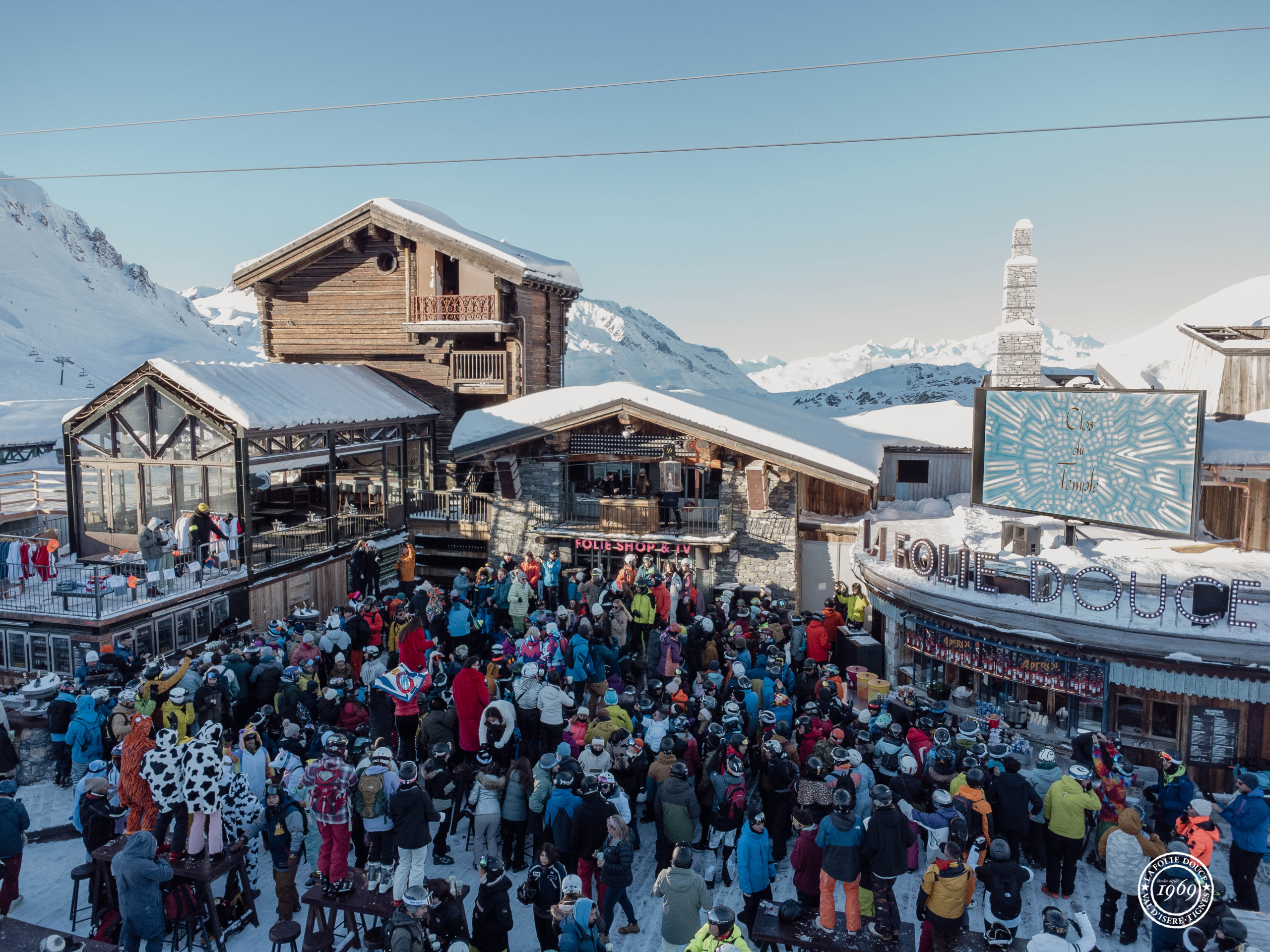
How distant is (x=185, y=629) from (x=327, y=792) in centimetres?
1035

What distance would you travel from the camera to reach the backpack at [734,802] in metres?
9.41

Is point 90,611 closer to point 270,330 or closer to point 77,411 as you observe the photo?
point 77,411

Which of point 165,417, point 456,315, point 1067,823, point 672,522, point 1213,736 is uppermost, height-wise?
point 456,315

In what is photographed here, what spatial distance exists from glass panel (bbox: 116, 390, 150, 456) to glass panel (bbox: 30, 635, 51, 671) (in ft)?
16.6

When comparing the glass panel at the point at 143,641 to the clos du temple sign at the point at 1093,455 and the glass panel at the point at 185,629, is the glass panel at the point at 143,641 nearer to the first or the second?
the glass panel at the point at 185,629

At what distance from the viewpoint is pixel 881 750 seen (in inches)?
399

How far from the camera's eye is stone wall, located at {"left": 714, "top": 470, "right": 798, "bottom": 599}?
787 inches

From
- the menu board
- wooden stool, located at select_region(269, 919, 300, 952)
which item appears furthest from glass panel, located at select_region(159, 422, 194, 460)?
the menu board

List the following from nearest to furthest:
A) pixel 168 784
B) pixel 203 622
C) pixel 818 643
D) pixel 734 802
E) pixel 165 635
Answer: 1. pixel 168 784
2. pixel 734 802
3. pixel 818 643
4. pixel 165 635
5. pixel 203 622

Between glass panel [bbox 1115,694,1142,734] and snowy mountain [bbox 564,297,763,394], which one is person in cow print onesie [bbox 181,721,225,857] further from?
snowy mountain [bbox 564,297,763,394]

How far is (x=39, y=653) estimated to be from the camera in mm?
15773

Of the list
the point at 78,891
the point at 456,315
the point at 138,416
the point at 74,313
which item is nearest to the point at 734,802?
the point at 78,891

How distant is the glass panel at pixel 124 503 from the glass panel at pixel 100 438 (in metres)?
0.55

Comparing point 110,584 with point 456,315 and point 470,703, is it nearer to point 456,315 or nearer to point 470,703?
point 470,703
